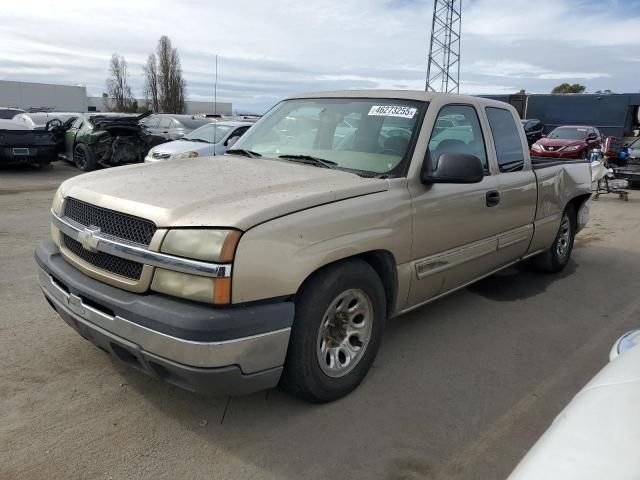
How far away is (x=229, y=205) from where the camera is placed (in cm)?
Result: 269

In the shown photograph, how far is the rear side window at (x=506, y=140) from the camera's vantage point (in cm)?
456

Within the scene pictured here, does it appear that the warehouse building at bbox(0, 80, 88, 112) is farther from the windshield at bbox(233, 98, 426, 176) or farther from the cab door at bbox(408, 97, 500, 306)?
the cab door at bbox(408, 97, 500, 306)

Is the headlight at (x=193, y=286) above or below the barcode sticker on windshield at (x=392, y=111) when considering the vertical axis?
below

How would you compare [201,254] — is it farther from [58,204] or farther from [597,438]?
[597,438]

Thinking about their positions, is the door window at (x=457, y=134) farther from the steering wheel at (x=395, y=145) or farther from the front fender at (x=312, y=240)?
the front fender at (x=312, y=240)

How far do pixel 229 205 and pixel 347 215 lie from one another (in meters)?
0.69

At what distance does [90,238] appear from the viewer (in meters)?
2.88

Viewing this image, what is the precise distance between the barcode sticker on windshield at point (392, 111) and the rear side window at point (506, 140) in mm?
1067

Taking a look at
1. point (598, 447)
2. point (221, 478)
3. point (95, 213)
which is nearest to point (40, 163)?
point (95, 213)

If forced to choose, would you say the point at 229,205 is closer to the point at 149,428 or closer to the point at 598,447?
the point at 149,428

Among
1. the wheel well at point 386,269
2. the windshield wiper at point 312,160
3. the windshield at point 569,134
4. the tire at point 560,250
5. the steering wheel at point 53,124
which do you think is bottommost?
the tire at point 560,250

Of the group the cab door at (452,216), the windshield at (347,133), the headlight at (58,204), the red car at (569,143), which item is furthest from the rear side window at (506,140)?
the red car at (569,143)

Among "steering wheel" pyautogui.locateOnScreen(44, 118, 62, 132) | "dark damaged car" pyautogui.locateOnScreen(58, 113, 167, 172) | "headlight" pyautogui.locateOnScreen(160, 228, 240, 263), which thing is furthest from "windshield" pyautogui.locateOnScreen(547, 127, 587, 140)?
"headlight" pyautogui.locateOnScreen(160, 228, 240, 263)

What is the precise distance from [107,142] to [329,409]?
13137 millimetres
